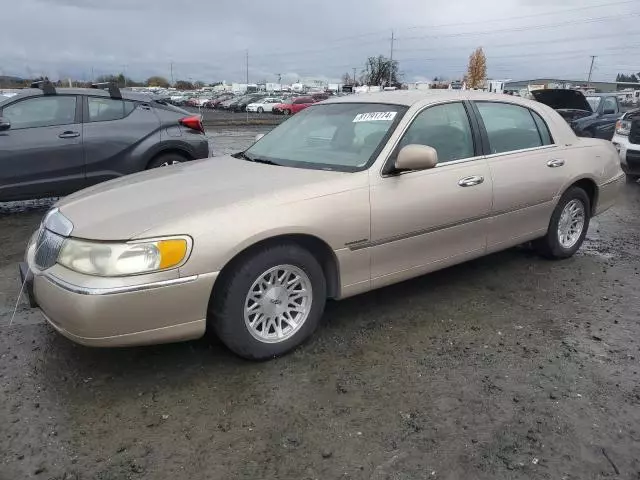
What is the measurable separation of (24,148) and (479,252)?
5.26 meters

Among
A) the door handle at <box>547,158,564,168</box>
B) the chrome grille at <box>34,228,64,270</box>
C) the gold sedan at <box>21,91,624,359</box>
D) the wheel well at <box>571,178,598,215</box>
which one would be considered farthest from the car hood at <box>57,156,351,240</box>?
the wheel well at <box>571,178,598,215</box>

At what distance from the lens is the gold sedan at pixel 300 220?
9.49 ft

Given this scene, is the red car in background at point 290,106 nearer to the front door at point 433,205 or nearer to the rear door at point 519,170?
the rear door at point 519,170

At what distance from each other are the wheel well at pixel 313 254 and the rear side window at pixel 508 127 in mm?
1796

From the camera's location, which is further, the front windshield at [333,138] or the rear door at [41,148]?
Answer: the rear door at [41,148]

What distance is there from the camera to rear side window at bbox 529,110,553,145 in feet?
16.4

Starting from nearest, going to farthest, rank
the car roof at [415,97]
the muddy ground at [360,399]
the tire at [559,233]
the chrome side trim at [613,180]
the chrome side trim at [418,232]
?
the muddy ground at [360,399], the chrome side trim at [418,232], the car roof at [415,97], the tire at [559,233], the chrome side trim at [613,180]

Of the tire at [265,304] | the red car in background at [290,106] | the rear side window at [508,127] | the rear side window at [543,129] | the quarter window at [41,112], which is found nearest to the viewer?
the tire at [265,304]

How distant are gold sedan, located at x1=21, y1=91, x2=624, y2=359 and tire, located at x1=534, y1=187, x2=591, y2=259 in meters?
0.03

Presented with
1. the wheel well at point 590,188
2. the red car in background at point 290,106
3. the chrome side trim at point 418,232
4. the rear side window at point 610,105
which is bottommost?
the chrome side trim at point 418,232

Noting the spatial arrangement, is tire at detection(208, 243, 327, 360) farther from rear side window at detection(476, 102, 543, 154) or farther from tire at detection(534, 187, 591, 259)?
tire at detection(534, 187, 591, 259)

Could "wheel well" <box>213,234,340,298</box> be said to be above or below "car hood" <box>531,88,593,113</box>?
below

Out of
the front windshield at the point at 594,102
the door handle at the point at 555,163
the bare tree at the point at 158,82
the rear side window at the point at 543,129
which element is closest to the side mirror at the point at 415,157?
the door handle at the point at 555,163

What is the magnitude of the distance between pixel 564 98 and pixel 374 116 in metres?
12.1
